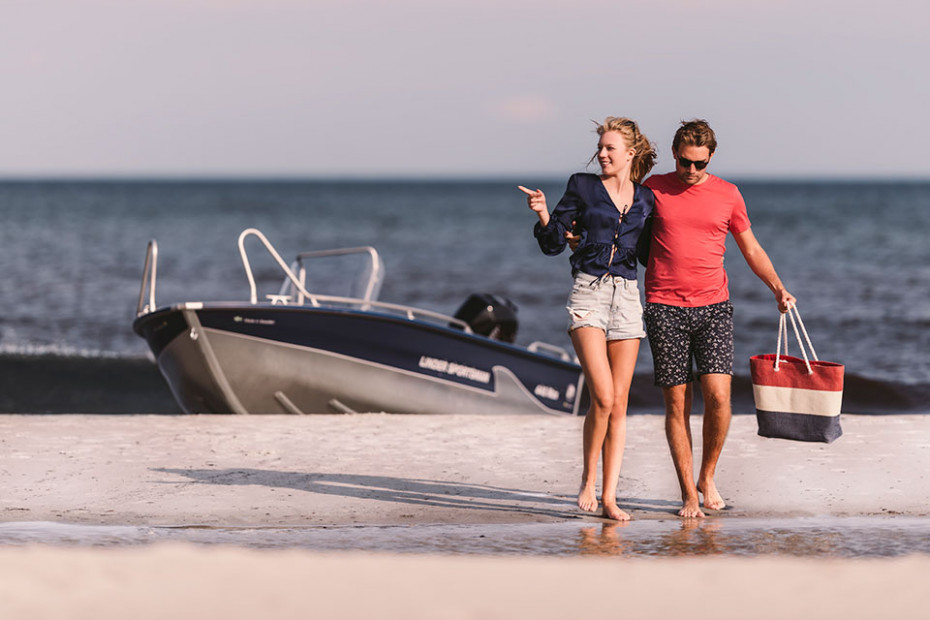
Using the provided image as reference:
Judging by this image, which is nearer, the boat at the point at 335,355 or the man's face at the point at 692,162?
the man's face at the point at 692,162

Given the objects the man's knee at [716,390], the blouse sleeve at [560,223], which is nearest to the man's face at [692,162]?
the blouse sleeve at [560,223]

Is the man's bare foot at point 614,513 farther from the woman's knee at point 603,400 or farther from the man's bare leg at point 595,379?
the woman's knee at point 603,400

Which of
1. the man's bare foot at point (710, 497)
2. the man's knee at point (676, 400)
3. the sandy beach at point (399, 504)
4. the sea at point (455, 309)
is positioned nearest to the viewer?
the sandy beach at point (399, 504)

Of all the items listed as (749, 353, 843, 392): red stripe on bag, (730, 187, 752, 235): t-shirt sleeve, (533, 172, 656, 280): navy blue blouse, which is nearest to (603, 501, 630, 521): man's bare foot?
(749, 353, 843, 392): red stripe on bag

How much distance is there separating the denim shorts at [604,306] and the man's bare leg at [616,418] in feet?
0.21

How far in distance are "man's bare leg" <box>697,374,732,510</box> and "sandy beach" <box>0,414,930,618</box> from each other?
0.13 metres

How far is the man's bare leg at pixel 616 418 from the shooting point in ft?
15.8

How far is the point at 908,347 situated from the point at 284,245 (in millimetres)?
33647

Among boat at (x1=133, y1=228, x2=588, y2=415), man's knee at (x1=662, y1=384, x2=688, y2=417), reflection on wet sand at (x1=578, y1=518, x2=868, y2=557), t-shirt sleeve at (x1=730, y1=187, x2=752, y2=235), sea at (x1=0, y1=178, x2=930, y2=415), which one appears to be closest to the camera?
reflection on wet sand at (x1=578, y1=518, x2=868, y2=557)

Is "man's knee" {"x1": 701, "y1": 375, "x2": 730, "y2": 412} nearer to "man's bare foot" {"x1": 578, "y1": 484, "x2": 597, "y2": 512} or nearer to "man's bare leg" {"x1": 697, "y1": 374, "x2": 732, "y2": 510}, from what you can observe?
"man's bare leg" {"x1": 697, "y1": 374, "x2": 732, "y2": 510}

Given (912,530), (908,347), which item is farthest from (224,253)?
(912,530)

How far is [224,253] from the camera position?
121ft

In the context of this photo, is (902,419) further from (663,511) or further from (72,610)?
(72,610)

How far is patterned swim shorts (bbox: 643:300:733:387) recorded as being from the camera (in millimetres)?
4887
